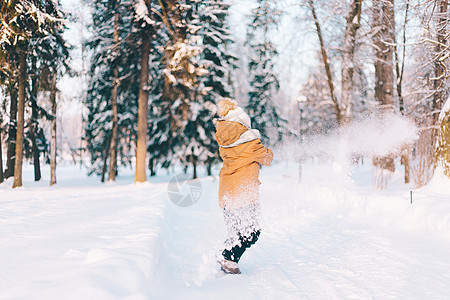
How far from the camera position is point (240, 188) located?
4.02 metres

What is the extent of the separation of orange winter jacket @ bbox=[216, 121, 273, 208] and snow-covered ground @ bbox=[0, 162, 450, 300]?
0.96 meters

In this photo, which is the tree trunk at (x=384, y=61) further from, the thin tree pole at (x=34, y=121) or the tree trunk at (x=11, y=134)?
the tree trunk at (x=11, y=134)

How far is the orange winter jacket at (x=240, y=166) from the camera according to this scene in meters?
4.04

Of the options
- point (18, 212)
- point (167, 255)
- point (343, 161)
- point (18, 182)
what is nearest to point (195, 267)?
point (167, 255)

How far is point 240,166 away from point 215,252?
5.87 feet

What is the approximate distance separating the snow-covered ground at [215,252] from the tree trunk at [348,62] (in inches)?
164

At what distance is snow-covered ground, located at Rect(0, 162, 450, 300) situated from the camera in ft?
10.0

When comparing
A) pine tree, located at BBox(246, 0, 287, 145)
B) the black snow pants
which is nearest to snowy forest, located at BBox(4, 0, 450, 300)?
the black snow pants

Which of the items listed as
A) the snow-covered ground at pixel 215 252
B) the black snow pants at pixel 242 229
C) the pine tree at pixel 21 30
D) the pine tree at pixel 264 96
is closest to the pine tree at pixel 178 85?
the pine tree at pixel 21 30

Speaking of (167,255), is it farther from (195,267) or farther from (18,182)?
(18,182)

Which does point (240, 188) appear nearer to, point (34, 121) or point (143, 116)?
point (143, 116)

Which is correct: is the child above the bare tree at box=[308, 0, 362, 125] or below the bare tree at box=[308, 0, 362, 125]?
below

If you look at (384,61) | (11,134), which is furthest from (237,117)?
(11,134)

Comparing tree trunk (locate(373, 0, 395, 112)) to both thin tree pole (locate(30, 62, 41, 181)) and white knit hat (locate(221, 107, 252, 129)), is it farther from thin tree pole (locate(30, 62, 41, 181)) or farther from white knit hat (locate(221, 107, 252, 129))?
thin tree pole (locate(30, 62, 41, 181))
